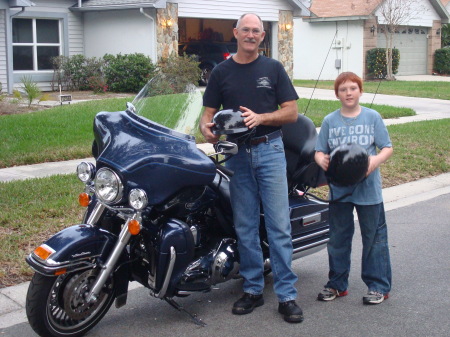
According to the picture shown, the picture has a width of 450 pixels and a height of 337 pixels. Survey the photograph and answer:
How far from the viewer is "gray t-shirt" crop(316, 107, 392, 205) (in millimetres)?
4758

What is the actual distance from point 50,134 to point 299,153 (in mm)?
7076

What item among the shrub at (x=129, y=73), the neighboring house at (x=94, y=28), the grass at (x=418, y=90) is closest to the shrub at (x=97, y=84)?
the shrub at (x=129, y=73)

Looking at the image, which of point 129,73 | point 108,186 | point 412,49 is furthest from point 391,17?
point 108,186

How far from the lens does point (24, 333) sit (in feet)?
14.6

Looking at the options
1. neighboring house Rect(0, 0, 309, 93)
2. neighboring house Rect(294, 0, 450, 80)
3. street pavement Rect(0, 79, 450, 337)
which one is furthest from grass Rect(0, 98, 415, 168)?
neighboring house Rect(294, 0, 450, 80)

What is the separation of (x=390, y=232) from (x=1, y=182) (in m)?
4.43

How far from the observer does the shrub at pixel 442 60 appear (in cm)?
3409

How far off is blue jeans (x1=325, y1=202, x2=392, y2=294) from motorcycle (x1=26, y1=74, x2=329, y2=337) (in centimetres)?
80

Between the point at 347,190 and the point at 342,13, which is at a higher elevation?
the point at 342,13

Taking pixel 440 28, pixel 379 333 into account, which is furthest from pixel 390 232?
pixel 440 28

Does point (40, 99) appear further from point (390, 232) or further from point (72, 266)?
point (72, 266)

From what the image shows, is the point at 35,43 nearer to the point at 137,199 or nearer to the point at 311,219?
the point at 311,219

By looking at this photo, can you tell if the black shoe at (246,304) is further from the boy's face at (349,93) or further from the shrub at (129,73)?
the shrub at (129,73)

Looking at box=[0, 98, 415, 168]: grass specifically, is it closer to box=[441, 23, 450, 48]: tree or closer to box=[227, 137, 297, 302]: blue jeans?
box=[227, 137, 297, 302]: blue jeans
